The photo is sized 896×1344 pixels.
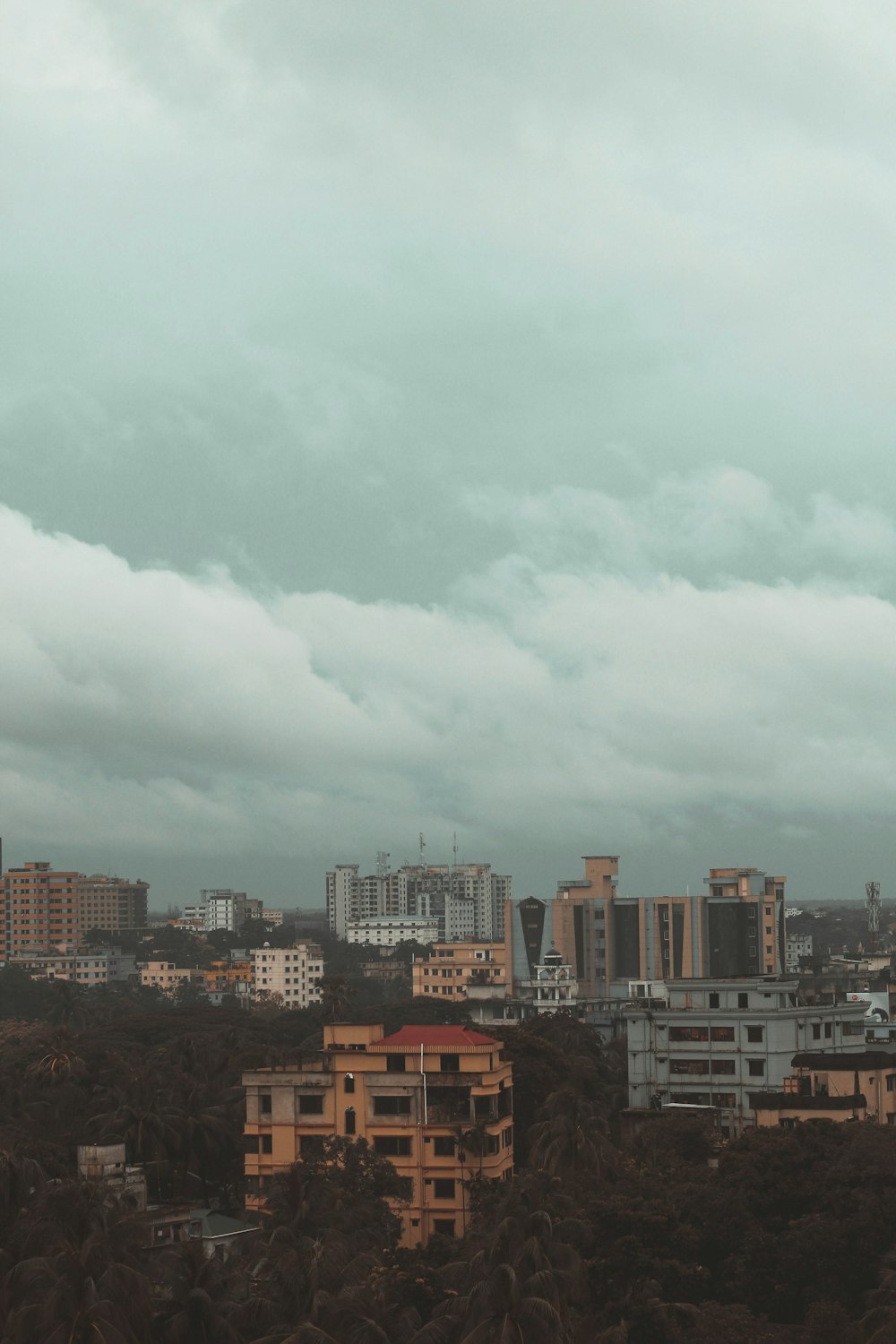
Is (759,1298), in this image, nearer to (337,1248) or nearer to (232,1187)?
(337,1248)

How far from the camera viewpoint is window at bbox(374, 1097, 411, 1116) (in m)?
69.5

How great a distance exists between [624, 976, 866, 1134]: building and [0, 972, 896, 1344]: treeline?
595cm

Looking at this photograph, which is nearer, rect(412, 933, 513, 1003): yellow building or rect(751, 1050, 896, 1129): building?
rect(751, 1050, 896, 1129): building

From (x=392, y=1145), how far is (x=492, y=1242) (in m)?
22.2

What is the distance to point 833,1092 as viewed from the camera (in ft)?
261

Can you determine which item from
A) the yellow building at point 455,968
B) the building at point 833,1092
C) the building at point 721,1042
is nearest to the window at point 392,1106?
the building at point 833,1092

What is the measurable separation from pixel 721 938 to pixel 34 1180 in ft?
415

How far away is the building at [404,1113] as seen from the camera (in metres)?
68.2

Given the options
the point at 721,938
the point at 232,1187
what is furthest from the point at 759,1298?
the point at 721,938

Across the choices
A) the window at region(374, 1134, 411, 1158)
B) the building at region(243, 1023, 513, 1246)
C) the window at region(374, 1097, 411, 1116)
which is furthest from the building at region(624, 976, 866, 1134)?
the window at region(374, 1134, 411, 1158)

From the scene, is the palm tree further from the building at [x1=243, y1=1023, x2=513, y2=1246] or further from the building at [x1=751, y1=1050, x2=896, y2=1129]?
the building at [x1=751, y1=1050, x2=896, y2=1129]

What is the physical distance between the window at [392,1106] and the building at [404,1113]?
0.13 feet

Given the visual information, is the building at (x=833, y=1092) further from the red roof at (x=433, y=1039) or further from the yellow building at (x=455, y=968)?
the yellow building at (x=455, y=968)

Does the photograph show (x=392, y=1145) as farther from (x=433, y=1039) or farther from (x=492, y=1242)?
(x=492, y=1242)
